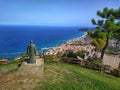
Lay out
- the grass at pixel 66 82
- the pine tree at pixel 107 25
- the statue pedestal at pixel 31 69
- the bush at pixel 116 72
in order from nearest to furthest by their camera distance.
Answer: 1. the grass at pixel 66 82
2. the statue pedestal at pixel 31 69
3. the bush at pixel 116 72
4. the pine tree at pixel 107 25

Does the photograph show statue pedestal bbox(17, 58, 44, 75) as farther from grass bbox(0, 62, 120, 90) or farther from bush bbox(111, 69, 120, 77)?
bush bbox(111, 69, 120, 77)

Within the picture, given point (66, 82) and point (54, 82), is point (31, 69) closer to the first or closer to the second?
point (54, 82)

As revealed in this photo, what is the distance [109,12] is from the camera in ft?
67.4

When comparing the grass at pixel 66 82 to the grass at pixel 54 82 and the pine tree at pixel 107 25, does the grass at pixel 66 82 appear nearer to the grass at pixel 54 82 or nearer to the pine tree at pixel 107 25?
the grass at pixel 54 82

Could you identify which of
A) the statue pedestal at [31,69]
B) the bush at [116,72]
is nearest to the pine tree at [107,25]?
the bush at [116,72]

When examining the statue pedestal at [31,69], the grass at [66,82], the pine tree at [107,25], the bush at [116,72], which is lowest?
the bush at [116,72]

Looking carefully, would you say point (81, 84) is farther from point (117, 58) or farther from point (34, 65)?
point (117, 58)

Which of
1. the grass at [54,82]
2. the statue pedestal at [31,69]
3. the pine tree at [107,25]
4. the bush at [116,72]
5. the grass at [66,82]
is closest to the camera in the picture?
the grass at [54,82]

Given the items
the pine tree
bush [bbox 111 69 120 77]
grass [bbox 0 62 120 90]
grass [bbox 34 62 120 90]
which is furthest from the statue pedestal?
the pine tree

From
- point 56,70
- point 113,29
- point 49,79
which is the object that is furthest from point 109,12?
point 49,79

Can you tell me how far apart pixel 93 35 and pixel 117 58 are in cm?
548

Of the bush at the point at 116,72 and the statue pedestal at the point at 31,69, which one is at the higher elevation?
the statue pedestal at the point at 31,69

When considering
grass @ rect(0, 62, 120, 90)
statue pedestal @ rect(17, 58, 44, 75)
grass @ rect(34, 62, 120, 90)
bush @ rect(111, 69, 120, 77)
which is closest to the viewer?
grass @ rect(0, 62, 120, 90)

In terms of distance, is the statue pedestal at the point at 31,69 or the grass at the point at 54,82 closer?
the grass at the point at 54,82
